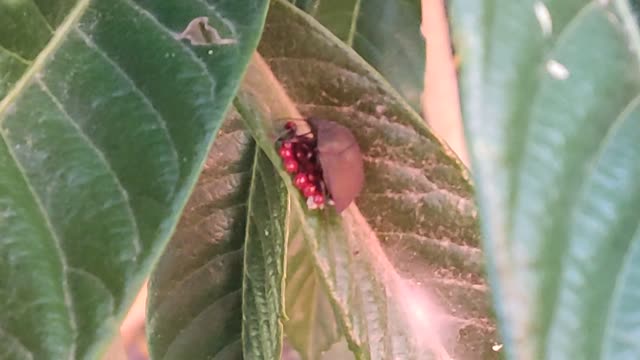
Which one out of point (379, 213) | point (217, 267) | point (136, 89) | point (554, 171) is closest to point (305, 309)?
point (217, 267)

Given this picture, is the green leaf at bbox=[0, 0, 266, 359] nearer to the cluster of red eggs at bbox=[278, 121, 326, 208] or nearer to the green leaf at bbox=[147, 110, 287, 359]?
the cluster of red eggs at bbox=[278, 121, 326, 208]

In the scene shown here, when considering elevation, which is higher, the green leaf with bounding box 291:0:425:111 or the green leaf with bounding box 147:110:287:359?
the green leaf with bounding box 291:0:425:111

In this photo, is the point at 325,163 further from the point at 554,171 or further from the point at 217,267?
the point at 554,171

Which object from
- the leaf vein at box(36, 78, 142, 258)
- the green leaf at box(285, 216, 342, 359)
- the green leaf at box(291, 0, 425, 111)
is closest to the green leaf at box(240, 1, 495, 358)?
the leaf vein at box(36, 78, 142, 258)

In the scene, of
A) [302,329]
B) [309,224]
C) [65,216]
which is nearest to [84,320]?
[65,216]

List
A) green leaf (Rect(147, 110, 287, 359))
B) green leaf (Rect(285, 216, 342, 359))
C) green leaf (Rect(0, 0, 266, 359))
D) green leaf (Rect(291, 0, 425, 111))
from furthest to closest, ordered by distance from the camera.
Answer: green leaf (Rect(285, 216, 342, 359)) < green leaf (Rect(291, 0, 425, 111)) < green leaf (Rect(147, 110, 287, 359)) < green leaf (Rect(0, 0, 266, 359))

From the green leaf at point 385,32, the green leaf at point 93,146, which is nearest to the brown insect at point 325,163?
the green leaf at point 93,146

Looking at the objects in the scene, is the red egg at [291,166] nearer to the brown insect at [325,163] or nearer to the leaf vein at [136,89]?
the brown insect at [325,163]

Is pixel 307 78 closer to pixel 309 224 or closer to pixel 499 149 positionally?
pixel 309 224
